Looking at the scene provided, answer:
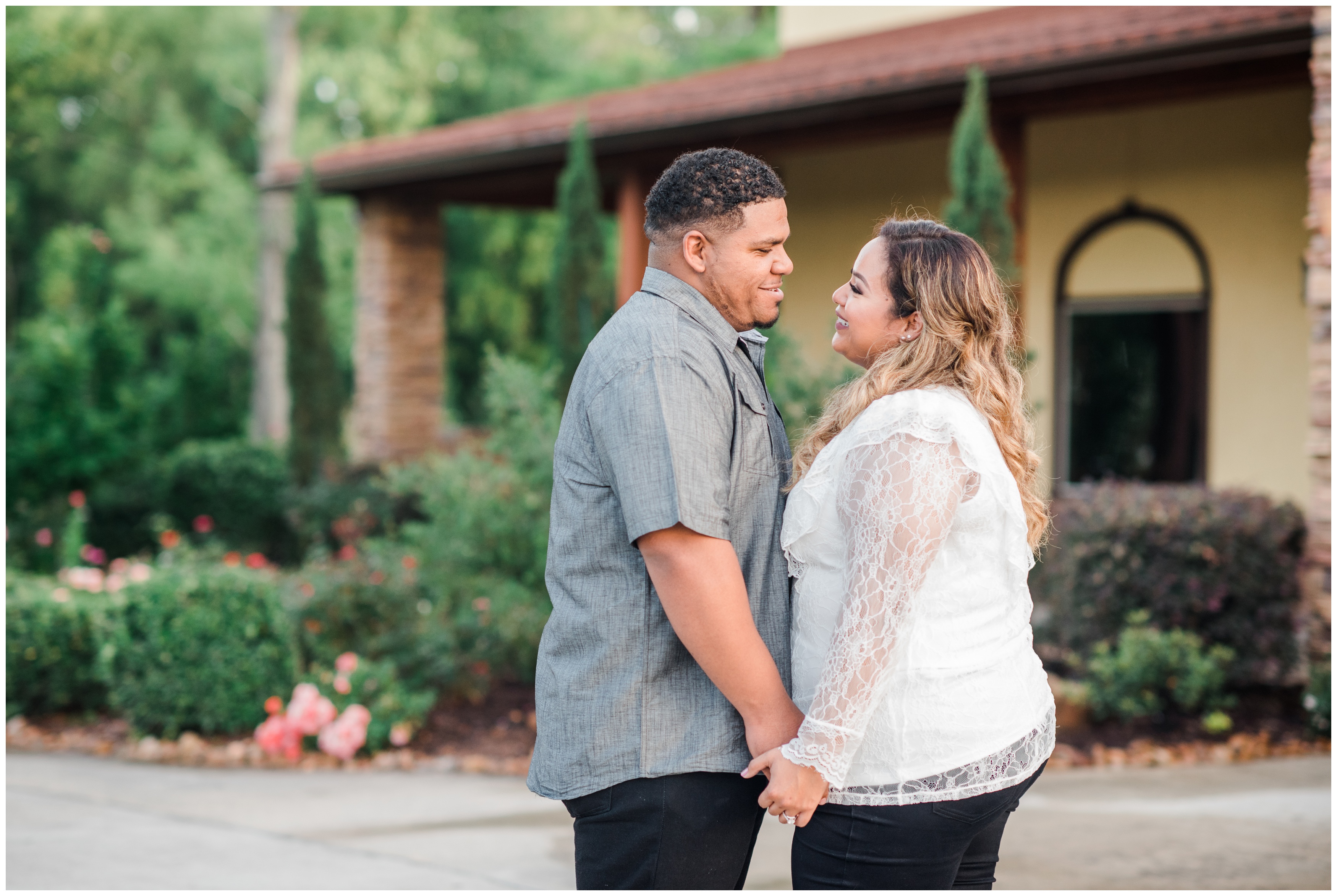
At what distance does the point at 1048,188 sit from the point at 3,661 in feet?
28.4

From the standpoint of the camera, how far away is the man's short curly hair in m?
2.20

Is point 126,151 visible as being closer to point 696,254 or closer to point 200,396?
point 200,396

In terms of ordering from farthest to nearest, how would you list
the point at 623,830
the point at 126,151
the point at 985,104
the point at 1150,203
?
the point at 126,151 < the point at 1150,203 < the point at 985,104 < the point at 623,830

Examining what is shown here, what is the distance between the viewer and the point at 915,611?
2082 mm

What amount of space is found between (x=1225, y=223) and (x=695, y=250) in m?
9.03

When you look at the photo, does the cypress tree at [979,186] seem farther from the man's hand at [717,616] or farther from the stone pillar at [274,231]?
the stone pillar at [274,231]

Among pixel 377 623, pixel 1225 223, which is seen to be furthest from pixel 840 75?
pixel 377 623

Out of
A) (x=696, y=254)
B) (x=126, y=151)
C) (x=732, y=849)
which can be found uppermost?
(x=126, y=151)

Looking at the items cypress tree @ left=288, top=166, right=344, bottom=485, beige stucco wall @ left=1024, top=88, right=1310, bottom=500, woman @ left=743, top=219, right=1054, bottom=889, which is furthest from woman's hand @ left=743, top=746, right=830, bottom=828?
cypress tree @ left=288, top=166, right=344, bottom=485

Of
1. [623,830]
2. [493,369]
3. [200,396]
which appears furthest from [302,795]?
[200,396]

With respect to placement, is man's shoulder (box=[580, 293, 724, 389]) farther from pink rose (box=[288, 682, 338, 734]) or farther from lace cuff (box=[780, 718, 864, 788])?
pink rose (box=[288, 682, 338, 734])

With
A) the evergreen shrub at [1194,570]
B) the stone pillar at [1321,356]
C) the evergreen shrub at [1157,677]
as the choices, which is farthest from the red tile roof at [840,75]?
the evergreen shrub at [1157,677]

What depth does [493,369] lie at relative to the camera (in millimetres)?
7645

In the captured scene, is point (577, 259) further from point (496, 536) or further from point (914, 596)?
point (914, 596)
